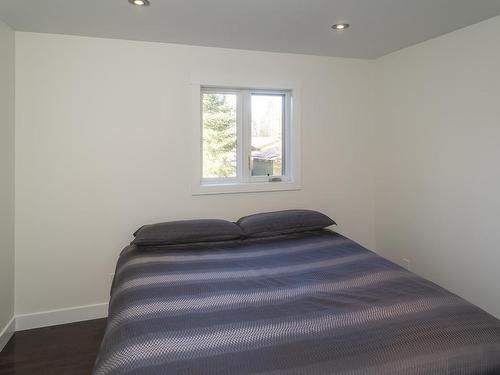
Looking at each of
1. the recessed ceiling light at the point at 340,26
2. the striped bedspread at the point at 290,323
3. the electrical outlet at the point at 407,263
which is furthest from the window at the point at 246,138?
the electrical outlet at the point at 407,263

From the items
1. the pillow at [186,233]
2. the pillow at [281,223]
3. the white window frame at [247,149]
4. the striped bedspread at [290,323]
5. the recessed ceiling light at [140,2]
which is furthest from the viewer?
the white window frame at [247,149]

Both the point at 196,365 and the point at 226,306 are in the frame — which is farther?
the point at 226,306

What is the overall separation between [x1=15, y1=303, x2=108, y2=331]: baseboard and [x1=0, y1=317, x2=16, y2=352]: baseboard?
0.12 ft

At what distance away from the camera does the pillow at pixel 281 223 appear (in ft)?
9.09

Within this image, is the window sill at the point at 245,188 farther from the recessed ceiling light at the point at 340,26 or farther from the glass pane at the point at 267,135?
the recessed ceiling light at the point at 340,26

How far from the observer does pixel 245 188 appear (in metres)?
3.16

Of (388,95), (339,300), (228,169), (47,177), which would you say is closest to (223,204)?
(228,169)

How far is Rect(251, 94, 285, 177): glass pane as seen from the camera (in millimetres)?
3281

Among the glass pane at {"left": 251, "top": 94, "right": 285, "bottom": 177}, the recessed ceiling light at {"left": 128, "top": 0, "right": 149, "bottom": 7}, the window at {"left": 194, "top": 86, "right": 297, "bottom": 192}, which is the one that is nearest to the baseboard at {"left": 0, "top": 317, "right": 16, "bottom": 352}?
the window at {"left": 194, "top": 86, "right": 297, "bottom": 192}

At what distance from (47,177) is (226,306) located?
1929 mm

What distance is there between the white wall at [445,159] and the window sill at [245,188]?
1.02 meters

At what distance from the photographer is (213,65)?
2.98 m

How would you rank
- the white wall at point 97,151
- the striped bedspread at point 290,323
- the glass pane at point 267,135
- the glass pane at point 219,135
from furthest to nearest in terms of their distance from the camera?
the glass pane at point 267,135, the glass pane at point 219,135, the white wall at point 97,151, the striped bedspread at point 290,323

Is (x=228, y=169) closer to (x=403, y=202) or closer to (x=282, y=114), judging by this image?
(x=282, y=114)
